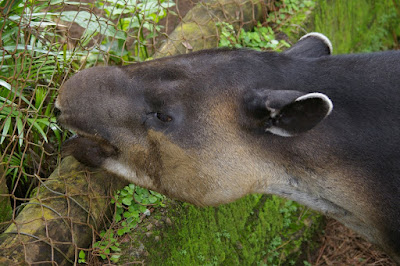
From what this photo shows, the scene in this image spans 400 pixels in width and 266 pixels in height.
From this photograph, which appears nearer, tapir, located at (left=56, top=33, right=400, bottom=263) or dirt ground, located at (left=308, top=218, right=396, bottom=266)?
tapir, located at (left=56, top=33, right=400, bottom=263)

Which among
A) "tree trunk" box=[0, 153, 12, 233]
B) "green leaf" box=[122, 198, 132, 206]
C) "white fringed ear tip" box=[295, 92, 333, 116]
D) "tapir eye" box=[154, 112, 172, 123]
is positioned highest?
Result: "white fringed ear tip" box=[295, 92, 333, 116]

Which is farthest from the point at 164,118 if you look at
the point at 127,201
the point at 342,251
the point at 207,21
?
the point at 342,251

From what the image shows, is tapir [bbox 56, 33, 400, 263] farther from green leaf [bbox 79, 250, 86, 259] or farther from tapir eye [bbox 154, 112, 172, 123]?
green leaf [bbox 79, 250, 86, 259]

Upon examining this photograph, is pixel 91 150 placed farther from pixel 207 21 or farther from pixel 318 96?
pixel 207 21

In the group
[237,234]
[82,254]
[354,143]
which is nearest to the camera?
[354,143]

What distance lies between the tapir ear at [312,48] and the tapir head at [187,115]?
27 centimetres

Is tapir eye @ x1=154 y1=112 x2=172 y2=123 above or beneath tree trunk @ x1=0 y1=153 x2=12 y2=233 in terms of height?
above

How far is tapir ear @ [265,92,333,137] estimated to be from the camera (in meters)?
2.89

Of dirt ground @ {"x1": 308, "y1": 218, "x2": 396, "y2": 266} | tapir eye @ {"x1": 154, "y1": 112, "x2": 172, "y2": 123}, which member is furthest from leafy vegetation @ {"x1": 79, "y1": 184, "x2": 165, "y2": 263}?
dirt ground @ {"x1": 308, "y1": 218, "x2": 396, "y2": 266}

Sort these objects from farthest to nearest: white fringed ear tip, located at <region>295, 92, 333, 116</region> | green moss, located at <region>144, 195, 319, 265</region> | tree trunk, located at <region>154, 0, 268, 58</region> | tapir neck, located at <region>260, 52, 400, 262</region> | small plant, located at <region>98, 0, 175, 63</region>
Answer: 1. tree trunk, located at <region>154, 0, 268, 58</region>
2. small plant, located at <region>98, 0, 175, 63</region>
3. green moss, located at <region>144, 195, 319, 265</region>
4. tapir neck, located at <region>260, 52, 400, 262</region>
5. white fringed ear tip, located at <region>295, 92, 333, 116</region>

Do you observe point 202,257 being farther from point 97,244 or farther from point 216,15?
point 216,15

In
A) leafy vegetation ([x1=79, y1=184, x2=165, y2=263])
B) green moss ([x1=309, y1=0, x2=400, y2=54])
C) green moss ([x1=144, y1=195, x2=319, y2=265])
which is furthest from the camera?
green moss ([x1=309, y1=0, x2=400, y2=54])

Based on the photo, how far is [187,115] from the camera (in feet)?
10.6

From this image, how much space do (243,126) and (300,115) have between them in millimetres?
402
